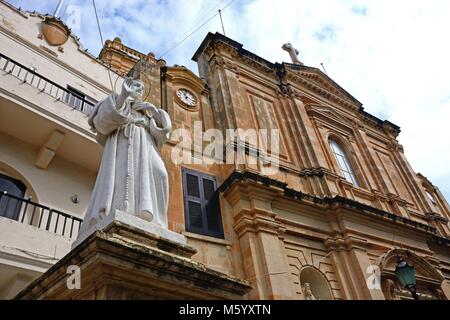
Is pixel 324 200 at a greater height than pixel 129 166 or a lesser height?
greater

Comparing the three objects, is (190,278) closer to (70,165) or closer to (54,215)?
(54,215)

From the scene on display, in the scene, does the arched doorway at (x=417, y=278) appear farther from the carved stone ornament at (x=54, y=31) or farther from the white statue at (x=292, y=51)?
the white statue at (x=292, y=51)

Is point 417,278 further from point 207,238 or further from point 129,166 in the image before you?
point 129,166

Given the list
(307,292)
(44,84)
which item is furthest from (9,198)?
(307,292)

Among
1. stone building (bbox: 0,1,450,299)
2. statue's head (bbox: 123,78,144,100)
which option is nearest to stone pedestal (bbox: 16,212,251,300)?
statue's head (bbox: 123,78,144,100)

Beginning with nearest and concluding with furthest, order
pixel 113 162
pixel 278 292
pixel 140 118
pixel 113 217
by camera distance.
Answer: pixel 113 217
pixel 113 162
pixel 140 118
pixel 278 292

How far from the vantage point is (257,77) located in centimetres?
1359

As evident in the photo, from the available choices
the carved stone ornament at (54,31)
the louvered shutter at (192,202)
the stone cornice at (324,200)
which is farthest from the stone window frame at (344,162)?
the carved stone ornament at (54,31)

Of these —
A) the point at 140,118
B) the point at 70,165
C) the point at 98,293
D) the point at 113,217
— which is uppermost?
the point at 70,165

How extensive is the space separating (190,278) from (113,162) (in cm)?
139

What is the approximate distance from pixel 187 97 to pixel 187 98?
0.05 m

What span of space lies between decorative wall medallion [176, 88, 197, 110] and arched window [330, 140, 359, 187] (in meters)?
5.69

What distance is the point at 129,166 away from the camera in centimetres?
336
